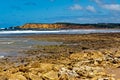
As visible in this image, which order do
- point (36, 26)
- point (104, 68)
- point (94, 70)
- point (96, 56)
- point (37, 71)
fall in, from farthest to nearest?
1. point (36, 26)
2. point (96, 56)
3. point (104, 68)
4. point (94, 70)
5. point (37, 71)

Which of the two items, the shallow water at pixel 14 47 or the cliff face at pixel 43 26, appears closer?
the shallow water at pixel 14 47

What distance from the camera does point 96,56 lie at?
18.8 m

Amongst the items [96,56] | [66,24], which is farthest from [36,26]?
[96,56]

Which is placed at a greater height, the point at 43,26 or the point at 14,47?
the point at 14,47

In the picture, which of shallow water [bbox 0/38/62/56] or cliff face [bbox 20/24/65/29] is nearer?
shallow water [bbox 0/38/62/56]

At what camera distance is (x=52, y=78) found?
1154 centimetres

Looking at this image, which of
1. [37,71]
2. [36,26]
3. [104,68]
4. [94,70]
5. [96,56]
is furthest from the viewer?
[36,26]

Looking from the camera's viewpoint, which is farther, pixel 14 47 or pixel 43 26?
A: pixel 43 26

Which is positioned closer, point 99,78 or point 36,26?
point 99,78

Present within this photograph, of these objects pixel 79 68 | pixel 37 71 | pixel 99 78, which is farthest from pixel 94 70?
pixel 37 71

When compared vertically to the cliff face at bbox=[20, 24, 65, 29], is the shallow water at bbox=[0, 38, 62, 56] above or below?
above

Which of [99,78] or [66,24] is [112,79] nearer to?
[99,78]

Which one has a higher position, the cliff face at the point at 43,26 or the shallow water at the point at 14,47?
the shallow water at the point at 14,47

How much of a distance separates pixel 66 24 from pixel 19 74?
614 ft
